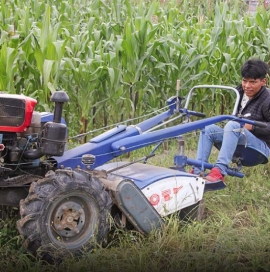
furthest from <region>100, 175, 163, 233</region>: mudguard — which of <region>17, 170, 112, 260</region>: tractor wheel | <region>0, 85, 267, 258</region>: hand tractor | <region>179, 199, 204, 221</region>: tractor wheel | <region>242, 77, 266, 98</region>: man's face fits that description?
<region>242, 77, 266, 98</region>: man's face

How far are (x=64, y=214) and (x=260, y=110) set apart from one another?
7.34ft

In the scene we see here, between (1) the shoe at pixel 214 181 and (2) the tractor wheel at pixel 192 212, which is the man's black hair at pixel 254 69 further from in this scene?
(2) the tractor wheel at pixel 192 212

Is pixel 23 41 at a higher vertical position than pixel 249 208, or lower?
higher

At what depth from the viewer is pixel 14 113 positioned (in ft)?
13.2

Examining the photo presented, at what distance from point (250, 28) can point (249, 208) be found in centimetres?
347

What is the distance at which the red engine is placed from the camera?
4.00m

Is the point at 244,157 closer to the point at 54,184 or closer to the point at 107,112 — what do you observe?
the point at 54,184

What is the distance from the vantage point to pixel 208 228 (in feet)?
14.7

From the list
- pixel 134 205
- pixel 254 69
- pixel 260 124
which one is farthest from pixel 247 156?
pixel 134 205

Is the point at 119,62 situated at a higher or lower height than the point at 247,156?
higher

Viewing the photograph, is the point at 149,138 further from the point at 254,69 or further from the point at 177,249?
the point at 254,69

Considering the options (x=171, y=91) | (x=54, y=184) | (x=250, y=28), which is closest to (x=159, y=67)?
(x=171, y=91)

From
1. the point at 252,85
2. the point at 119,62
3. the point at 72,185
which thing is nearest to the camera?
the point at 72,185

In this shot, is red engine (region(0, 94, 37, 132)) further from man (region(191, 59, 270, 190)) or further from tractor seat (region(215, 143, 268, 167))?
tractor seat (region(215, 143, 268, 167))
